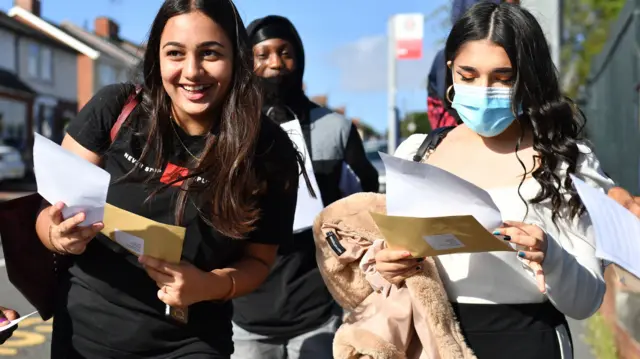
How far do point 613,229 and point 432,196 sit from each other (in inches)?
16.3

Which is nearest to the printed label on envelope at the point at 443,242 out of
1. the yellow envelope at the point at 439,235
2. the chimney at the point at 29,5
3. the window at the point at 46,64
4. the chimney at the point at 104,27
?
the yellow envelope at the point at 439,235

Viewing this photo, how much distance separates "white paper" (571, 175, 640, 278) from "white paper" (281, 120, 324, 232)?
181cm

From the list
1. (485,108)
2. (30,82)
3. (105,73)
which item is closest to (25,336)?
(485,108)

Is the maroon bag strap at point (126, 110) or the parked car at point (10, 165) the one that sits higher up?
the maroon bag strap at point (126, 110)

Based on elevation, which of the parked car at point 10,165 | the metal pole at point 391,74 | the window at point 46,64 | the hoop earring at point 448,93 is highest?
the hoop earring at point 448,93

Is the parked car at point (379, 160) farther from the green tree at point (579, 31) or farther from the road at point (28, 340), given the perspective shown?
the green tree at point (579, 31)

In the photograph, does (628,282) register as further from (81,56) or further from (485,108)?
(81,56)

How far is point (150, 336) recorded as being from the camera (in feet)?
7.72

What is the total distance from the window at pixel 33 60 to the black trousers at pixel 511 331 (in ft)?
128

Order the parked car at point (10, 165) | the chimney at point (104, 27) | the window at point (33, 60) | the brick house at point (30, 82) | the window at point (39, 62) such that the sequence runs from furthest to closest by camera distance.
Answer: the chimney at point (104, 27) → the window at point (39, 62) → the window at point (33, 60) → the brick house at point (30, 82) → the parked car at point (10, 165)

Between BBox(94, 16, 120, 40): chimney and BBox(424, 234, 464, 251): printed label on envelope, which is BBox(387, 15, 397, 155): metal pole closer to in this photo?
BBox(424, 234, 464, 251): printed label on envelope

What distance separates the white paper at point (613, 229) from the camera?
174cm

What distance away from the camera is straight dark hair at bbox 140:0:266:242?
2348 mm

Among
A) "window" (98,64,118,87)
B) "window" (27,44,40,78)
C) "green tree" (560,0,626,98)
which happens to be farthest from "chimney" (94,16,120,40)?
"green tree" (560,0,626,98)
